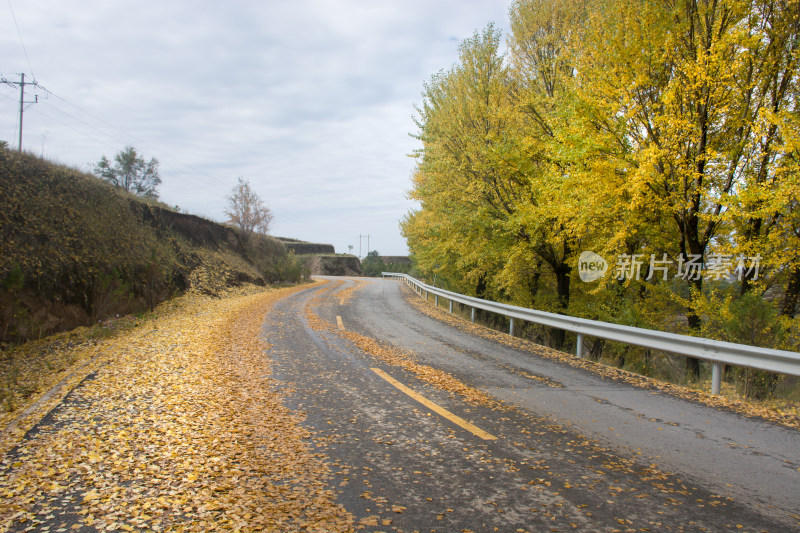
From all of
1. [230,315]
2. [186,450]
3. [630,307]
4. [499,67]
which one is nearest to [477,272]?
[630,307]

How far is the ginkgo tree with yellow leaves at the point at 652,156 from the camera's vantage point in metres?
9.13

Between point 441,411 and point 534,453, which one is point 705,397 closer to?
point 534,453

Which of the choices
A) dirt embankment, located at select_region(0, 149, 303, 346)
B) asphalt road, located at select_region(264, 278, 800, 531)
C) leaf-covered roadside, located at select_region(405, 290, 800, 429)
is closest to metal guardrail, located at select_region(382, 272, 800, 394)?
leaf-covered roadside, located at select_region(405, 290, 800, 429)

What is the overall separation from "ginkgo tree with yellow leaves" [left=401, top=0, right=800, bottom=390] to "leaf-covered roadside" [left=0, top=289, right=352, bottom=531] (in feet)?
28.2

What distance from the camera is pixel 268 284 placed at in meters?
27.8

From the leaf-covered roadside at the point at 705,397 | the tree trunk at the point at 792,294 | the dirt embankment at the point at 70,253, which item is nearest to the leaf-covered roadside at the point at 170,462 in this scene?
the dirt embankment at the point at 70,253

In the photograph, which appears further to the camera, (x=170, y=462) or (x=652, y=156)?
(x=652, y=156)

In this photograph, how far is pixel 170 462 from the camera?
140 inches

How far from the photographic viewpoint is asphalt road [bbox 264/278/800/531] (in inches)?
112

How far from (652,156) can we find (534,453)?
24.5ft

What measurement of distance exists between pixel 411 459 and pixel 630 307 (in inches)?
445

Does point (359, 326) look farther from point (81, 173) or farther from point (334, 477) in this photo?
point (81, 173)

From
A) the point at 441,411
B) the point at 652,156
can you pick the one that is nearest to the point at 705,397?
the point at 441,411

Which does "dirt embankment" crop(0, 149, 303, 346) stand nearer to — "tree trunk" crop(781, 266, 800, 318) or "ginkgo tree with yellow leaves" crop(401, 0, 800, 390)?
"ginkgo tree with yellow leaves" crop(401, 0, 800, 390)
